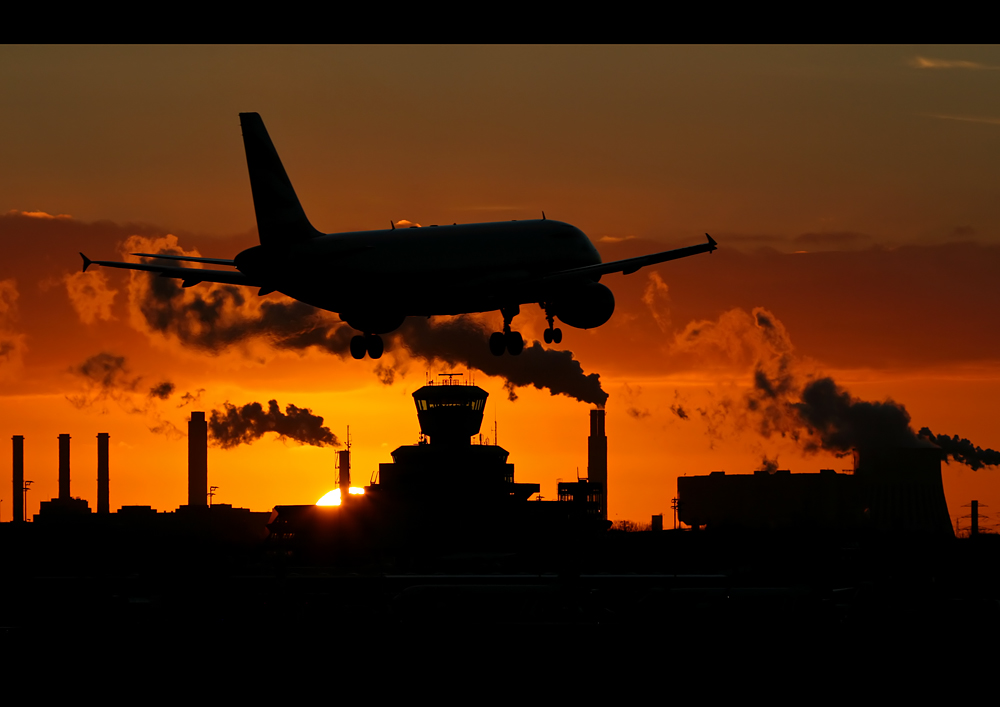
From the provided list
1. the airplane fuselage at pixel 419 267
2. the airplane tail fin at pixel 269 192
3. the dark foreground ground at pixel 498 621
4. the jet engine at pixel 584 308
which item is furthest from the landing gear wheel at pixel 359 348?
the dark foreground ground at pixel 498 621

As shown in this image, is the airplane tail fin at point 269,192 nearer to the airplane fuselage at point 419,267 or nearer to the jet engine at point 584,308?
the airplane fuselage at point 419,267

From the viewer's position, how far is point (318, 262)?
55938 millimetres

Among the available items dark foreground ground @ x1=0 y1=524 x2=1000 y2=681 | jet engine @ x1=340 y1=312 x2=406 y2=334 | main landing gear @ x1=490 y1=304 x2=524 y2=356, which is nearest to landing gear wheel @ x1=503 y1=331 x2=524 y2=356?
main landing gear @ x1=490 y1=304 x2=524 y2=356

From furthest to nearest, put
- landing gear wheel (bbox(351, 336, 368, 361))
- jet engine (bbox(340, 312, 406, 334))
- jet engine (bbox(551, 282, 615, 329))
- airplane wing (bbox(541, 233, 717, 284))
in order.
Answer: jet engine (bbox(551, 282, 615, 329)) < landing gear wheel (bbox(351, 336, 368, 361)) < jet engine (bbox(340, 312, 406, 334)) < airplane wing (bbox(541, 233, 717, 284))

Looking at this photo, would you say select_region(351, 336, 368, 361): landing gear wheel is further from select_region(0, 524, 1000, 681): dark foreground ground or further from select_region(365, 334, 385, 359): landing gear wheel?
select_region(0, 524, 1000, 681): dark foreground ground

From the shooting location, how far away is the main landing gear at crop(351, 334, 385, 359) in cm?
6091

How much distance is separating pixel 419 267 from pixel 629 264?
9.35 meters

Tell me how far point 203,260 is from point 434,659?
3390cm

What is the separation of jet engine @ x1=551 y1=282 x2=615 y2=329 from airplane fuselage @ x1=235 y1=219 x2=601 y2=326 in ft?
4.75

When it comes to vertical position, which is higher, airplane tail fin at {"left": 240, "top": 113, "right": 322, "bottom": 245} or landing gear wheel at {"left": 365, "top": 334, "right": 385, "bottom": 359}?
airplane tail fin at {"left": 240, "top": 113, "right": 322, "bottom": 245}

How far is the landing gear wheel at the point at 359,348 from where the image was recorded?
201 ft

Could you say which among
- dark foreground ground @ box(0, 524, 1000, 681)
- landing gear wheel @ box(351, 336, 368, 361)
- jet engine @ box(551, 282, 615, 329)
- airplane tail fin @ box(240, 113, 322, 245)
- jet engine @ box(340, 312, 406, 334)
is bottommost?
dark foreground ground @ box(0, 524, 1000, 681)

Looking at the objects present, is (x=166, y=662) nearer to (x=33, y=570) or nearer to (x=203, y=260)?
(x=203, y=260)

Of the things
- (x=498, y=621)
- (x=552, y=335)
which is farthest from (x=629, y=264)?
(x=498, y=621)
